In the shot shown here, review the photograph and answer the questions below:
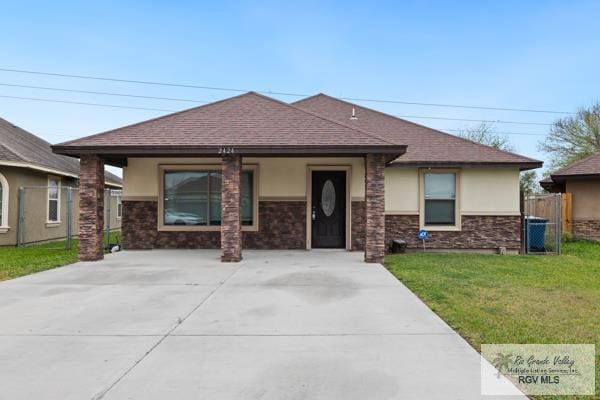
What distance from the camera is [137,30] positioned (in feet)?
63.6

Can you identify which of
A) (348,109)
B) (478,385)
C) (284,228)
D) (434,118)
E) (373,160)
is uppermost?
(434,118)

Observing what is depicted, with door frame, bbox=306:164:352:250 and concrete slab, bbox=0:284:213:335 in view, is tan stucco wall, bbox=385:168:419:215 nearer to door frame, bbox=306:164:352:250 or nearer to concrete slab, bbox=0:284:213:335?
door frame, bbox=306:164:352:250

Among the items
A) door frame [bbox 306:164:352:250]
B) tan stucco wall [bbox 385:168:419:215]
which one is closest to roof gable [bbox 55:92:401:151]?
door frame [bbox 306:164:352:250]

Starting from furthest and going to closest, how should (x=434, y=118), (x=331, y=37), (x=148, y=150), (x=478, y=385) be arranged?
1. (x=434, y=118)
2. (x=331, y=37)
3. (x=148, y=150)
4. (x=478, y=385)

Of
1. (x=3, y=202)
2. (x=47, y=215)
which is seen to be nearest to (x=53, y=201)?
(x=47, y=215)

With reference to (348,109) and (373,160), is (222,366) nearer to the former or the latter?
(373,160)

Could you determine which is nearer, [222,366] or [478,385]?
[478,385]

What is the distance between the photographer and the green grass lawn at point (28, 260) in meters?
8.88

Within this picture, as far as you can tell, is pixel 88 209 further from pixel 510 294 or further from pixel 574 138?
pixel 574 138

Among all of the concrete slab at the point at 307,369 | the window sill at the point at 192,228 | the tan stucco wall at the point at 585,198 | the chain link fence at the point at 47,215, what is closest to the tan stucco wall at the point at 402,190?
the window sill at the point at 192,228

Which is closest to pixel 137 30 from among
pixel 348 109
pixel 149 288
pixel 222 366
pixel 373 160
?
pixel 348 109

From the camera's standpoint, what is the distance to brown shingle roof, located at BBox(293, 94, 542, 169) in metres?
12.3

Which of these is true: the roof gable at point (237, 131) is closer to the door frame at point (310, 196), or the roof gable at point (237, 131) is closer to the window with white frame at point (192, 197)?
the door frame at point (310, 196)

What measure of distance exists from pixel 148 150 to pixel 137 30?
12540mm
